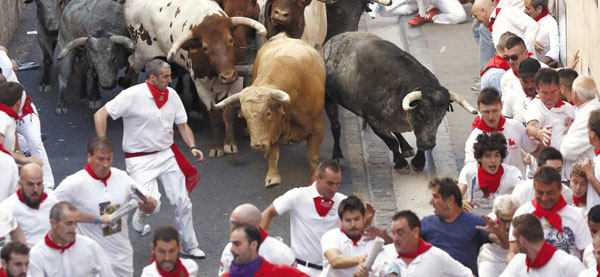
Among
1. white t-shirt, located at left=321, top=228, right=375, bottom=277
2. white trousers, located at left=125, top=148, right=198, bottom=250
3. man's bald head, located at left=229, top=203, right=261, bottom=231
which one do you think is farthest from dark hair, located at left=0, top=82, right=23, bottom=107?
white t-shirt, located at left=321, top=228, right=375, bottom=277

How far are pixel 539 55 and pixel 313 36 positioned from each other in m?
3.35

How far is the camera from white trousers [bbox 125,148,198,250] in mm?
12633

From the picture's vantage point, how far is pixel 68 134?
17.2m

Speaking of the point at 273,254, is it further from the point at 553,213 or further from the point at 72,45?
the point at 72,45

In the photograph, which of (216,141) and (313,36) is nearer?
(216,141)

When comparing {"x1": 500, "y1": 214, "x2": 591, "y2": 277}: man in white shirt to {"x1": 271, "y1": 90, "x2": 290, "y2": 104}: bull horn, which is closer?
{"x1": 500, "y1": 214, "x2": 591, "y2": 277}: man in white shirt

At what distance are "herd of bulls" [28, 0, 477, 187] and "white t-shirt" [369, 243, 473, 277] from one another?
5.28 m

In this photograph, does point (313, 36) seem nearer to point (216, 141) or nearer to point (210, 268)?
point (216, 141)

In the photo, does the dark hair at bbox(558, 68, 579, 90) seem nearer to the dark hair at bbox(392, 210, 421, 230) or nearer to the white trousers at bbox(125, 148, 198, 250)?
the dark hair at bbox(392, 210, 421, 230)

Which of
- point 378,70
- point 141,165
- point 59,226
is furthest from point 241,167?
point 59,226

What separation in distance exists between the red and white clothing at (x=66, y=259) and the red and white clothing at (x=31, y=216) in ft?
2.74

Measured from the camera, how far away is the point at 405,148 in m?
15.9

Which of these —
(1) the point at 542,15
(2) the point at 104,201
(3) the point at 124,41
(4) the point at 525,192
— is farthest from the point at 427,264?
(3) the point at 124,41

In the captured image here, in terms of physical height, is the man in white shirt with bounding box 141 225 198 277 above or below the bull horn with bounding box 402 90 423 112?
above
